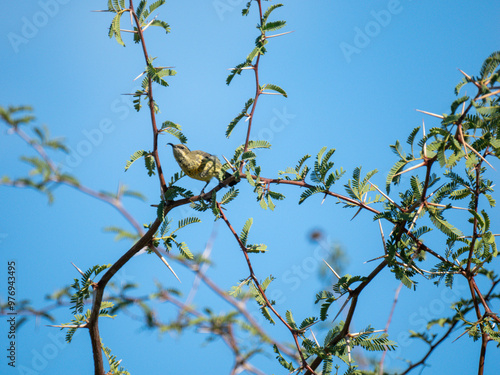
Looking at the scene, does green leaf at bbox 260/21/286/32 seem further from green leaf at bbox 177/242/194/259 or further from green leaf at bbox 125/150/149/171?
green leaf at bbox 177/242/194/259

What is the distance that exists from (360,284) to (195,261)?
4.25 ft

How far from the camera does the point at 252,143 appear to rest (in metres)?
3.54

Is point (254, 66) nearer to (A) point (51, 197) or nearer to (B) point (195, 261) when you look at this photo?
(B) point (195, 261)

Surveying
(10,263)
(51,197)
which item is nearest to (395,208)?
(51,197)

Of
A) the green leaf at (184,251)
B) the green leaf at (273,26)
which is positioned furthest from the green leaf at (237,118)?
the green leaf at (184,251)

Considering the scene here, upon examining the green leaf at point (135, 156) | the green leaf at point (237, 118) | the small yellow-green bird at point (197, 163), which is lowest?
the green leaf at point (135, 156)

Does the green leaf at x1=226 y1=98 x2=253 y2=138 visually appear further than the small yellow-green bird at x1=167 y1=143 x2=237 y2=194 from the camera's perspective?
No

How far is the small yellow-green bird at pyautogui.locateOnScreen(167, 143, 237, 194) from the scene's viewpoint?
4711 mm

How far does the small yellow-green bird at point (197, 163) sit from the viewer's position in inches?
185

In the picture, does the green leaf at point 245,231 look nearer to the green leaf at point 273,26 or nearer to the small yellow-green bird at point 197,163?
the small yellow-green bird at point 197,163

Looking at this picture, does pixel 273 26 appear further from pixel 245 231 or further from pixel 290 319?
pixel 290 319

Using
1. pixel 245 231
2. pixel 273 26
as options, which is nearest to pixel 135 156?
pixel 245 231

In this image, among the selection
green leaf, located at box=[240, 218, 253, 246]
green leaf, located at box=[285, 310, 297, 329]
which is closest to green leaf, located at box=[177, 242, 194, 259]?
green leaf, located at box=[240, 218, 253, 246]

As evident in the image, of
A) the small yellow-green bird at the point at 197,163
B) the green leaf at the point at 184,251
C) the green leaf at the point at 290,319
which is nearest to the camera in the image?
the green leaf at the point at 290,319
